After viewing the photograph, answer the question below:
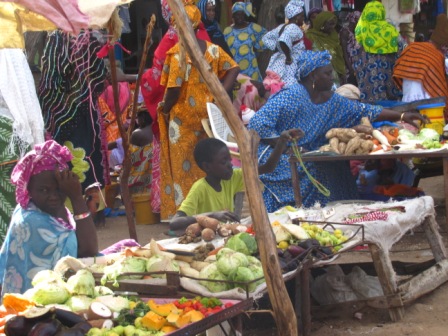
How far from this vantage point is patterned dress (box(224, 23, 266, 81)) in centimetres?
1044

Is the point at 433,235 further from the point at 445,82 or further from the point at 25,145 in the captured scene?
the point at 445,82

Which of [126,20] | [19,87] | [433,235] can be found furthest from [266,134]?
[126,20]

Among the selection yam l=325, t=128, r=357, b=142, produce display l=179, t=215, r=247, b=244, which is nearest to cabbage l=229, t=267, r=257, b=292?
produce display l=179, t=215, r=247, b=244

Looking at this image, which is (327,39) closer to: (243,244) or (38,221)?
(243,244)

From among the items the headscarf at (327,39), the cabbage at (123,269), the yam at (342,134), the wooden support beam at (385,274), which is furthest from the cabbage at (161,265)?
the headscarf at (327,39)

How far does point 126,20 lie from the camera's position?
35.3ft

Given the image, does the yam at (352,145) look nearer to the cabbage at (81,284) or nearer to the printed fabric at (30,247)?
the printed fabric at (30,247)

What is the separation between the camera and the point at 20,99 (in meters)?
6.88

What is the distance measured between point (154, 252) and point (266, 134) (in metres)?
2.64

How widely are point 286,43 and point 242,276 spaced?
6291mm

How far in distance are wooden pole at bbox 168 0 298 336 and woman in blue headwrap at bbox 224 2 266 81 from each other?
268 inches

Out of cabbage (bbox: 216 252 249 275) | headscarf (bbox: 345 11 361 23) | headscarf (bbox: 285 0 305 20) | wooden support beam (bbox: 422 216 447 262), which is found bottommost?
wooden support beam (bbox: 422 216 447 262)

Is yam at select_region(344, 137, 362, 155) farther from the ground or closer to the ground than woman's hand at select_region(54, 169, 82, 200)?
closer to the ground

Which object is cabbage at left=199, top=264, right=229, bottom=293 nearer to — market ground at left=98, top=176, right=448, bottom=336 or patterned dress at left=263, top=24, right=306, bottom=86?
market ground at left=98, top=176, right=448, bottom=336
